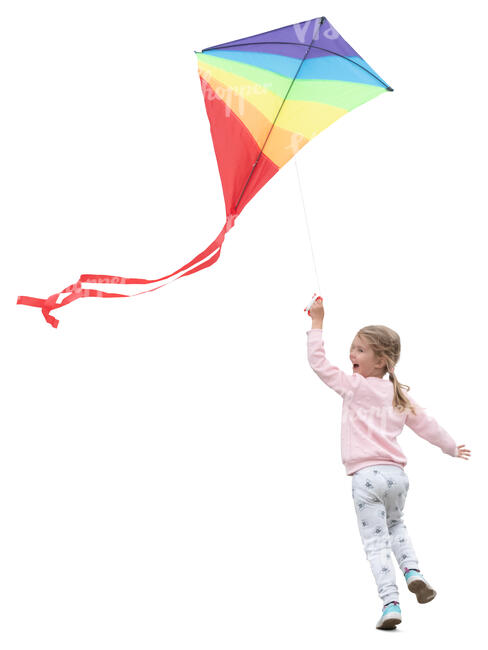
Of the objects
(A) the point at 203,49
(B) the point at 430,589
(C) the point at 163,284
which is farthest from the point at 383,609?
(A) the point at 203,49

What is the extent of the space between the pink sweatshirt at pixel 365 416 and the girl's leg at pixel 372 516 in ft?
0.29

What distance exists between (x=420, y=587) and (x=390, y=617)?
317mm

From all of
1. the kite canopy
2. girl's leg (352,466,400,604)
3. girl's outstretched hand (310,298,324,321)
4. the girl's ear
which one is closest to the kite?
the kite canopy

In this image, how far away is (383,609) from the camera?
516cm

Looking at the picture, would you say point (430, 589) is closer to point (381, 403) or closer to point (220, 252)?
point (381, 403)

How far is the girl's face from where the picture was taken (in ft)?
18.1

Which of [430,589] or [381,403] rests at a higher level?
[381,403]

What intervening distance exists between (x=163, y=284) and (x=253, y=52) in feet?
5.08

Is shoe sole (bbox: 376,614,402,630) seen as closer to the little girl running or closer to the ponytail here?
the little girl running

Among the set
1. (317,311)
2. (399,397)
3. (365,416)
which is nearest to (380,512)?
(365,416)

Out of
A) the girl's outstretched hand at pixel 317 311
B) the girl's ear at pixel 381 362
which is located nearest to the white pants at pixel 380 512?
the girl's ear at pixel 381 362

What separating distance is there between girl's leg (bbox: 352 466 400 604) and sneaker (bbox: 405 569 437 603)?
0.18 m

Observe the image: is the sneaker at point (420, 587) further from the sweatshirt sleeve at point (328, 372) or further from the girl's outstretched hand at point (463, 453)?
the sweatshirt sleeve at point (328, 372)

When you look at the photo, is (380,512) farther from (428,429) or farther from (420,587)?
(428,429)
